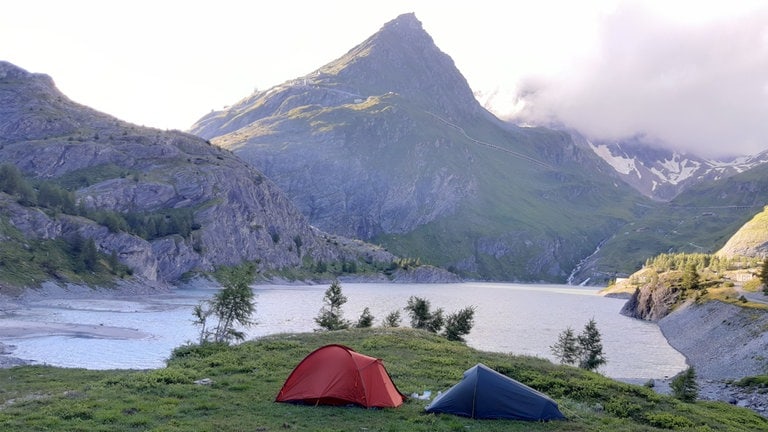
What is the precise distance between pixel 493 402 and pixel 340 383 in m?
7.53

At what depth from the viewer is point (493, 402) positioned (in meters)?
Answer: 25.9

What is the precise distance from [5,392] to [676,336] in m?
115

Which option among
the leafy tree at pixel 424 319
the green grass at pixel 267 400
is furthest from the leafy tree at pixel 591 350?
the green grass at pixel 267 400

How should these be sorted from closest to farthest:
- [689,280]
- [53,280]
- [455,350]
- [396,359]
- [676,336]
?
[396,359] < [455,350] < [676,336] < [53,280] < [689,280]

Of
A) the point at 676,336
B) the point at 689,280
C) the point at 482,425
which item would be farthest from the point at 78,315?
the point at 689,280

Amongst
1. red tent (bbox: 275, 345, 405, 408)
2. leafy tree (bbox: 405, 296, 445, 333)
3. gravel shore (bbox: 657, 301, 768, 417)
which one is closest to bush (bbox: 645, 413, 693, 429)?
red tent (bbox: 275, 345, 405, 408)

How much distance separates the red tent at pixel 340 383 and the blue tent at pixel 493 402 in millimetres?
2669

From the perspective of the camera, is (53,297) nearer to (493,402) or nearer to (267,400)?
(267,400)

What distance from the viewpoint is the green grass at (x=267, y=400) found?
22812 mm

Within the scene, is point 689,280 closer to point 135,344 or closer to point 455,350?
point 455,350

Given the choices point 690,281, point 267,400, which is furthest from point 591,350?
point 690,281

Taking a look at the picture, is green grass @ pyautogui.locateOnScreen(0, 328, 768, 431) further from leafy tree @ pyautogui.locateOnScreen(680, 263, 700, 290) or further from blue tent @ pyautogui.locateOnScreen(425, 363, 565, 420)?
leafy tree @ pyautogui.locateOnScreen(680, 263, 700, 290)

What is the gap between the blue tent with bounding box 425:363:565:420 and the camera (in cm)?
2569

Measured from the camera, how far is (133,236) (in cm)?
17462
